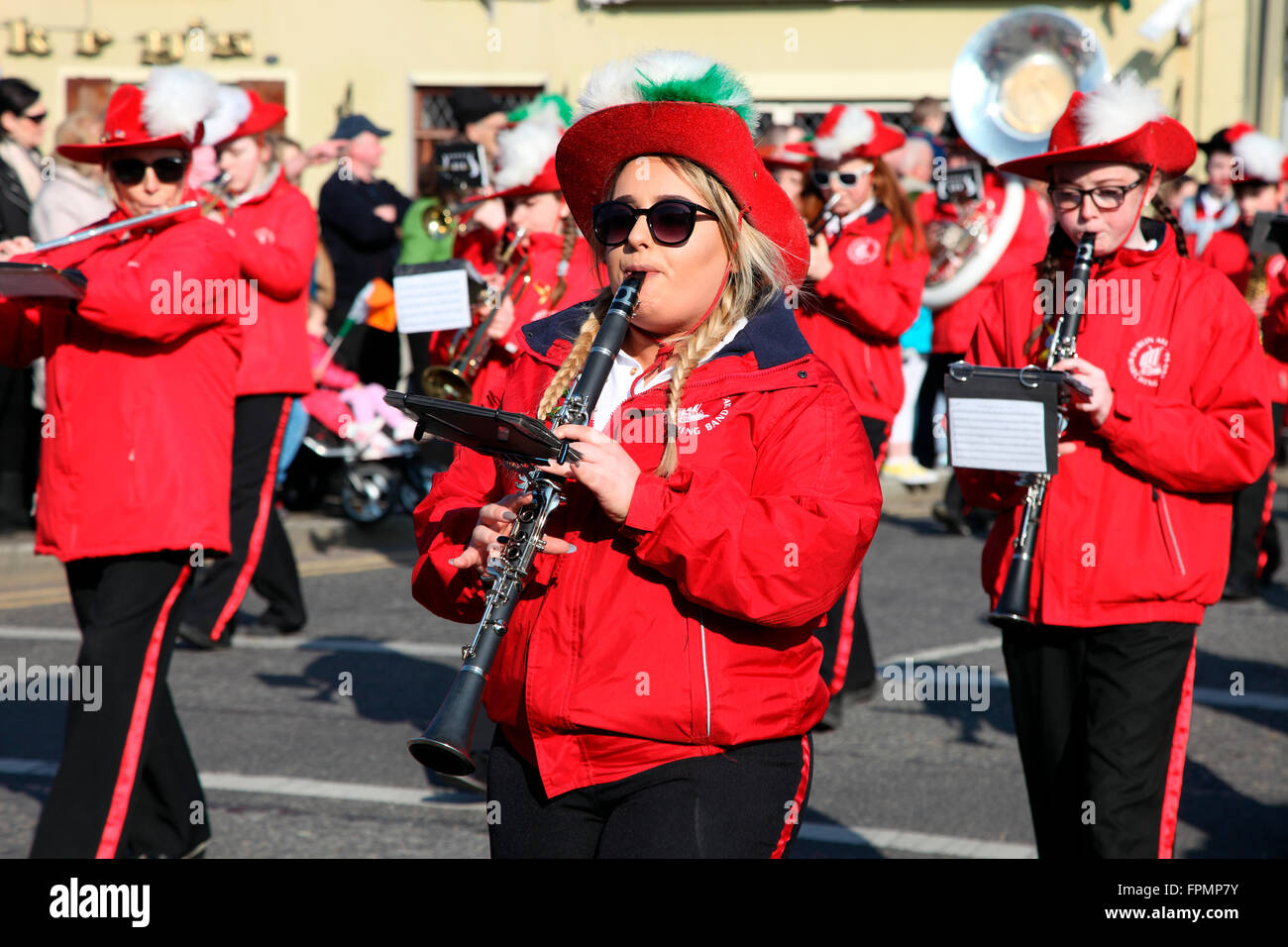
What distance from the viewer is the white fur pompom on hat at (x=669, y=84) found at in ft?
9.88

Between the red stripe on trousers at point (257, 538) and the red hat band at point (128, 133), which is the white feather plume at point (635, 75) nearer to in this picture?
the red hat band at point (128, 133)

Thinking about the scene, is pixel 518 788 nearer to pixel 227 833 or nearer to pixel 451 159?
pixel 227 833

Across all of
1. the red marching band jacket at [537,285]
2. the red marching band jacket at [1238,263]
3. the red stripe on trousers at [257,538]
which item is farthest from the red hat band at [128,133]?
the red marching band jacket at [1238,263]

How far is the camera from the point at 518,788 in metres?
2.91

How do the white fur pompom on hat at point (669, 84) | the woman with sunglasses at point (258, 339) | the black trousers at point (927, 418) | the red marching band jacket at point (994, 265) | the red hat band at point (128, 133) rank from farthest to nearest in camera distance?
the black trousers at point (927, 418)
the red marching band jacket at point (994, 265)
the woman with sunglasses at point (258, 339)
the red hat band at point (128, 133)
the white fur pompom on hat at point (669, 84)

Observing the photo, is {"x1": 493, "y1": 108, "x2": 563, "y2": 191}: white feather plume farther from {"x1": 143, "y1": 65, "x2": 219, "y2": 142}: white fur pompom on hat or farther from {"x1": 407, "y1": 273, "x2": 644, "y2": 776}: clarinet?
{"x1": 407, "y1": 273, "x2": 644, "y2": 776}: clarinet

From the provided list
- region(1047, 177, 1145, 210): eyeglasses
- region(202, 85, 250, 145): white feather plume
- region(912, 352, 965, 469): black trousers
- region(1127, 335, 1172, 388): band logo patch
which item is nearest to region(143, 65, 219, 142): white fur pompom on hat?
region(202, 85, 250, 145): white feather plume

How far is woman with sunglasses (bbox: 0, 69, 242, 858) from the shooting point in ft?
15.1

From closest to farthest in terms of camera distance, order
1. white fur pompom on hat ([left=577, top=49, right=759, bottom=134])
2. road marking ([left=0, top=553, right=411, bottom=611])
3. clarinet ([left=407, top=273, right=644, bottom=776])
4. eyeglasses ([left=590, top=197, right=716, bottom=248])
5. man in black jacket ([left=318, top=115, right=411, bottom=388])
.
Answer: clarinet ([left=407, top=273, right=644, bottom=776]), eyeglasses ([left=590, top=197, right=716, bottom=248]), white fur pompom on hat ([left=577, top=49, right=759, bottom=134]), road marking ([left=0, top=553, right=411, bottom=611]), man in black jacket ([left=318, top=115, right=411, bottom=388])

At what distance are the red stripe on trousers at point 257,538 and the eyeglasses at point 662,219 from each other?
15.5 ft

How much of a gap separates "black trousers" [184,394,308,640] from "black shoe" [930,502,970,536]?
5.06 metres

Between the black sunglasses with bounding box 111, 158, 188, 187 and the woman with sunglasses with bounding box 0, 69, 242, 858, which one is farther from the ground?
the black sunglasses with bounding box 111, 158, 188, 187

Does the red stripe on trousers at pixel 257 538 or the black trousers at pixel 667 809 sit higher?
the black trousers at pixel 667 809

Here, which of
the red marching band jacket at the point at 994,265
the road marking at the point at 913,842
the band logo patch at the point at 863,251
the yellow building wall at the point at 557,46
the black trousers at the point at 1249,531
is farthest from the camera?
the yellow building wall at the point at 557,46
